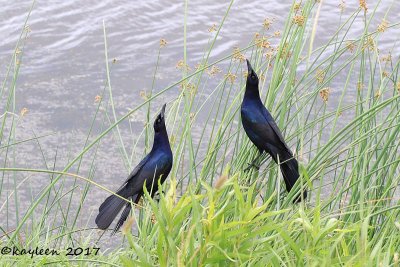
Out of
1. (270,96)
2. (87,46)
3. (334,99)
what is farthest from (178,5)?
(270,96)

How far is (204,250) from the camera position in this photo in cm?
190

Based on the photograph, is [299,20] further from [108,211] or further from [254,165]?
[108,211]

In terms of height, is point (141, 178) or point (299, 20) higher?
point (299, 20)

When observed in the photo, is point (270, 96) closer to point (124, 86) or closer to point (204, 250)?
point (204, 250)

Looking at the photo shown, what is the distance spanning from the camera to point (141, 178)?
3.01 m

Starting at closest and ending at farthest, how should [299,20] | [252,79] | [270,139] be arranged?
[299,20] → [270,139] → [252,79]

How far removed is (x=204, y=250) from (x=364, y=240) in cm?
34

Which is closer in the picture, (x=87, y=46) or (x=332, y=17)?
(x=87, y=46)

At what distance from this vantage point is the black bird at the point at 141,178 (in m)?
2.91

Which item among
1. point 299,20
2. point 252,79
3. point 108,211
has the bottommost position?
point 108,211

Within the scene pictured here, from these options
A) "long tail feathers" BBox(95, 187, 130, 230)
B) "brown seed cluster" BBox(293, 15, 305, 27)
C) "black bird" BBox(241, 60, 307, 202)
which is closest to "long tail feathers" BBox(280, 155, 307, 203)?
"black bird" BBox(241, 60, 307, 202)

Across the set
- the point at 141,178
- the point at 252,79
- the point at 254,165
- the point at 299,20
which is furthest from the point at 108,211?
the point at 299,20

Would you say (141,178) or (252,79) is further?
(252,79)

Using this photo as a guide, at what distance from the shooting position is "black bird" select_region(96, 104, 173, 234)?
2.91 meters
